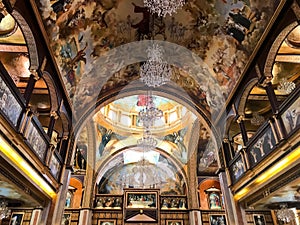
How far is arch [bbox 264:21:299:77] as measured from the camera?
23.1 feet

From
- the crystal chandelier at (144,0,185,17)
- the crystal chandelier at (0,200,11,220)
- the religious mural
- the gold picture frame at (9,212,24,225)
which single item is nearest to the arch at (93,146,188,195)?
the gold picture frame at (9,212,24,225)

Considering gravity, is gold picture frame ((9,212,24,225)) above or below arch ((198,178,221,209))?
below

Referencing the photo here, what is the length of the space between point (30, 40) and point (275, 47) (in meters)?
7.58

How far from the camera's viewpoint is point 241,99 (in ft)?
33.8

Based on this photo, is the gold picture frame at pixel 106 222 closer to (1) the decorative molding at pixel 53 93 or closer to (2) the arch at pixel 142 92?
(2) the arch at pixel 142 92

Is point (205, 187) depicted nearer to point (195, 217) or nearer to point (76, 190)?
point (195, 217)

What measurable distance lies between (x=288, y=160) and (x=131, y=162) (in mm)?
16614

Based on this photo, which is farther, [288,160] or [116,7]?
[116,7]

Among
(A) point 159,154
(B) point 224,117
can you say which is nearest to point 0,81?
(B) point 224,117

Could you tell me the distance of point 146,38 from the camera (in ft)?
38.8

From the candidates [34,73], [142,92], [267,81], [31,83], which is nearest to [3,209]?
[31,83]

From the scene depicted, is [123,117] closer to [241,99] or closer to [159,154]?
[159,154]

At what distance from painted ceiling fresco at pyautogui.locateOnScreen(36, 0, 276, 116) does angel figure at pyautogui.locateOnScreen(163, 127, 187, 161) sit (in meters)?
6.02

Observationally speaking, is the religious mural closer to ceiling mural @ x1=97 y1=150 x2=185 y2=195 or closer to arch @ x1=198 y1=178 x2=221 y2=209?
arch @ x1=198 y1=178 x2=221 y2=209
